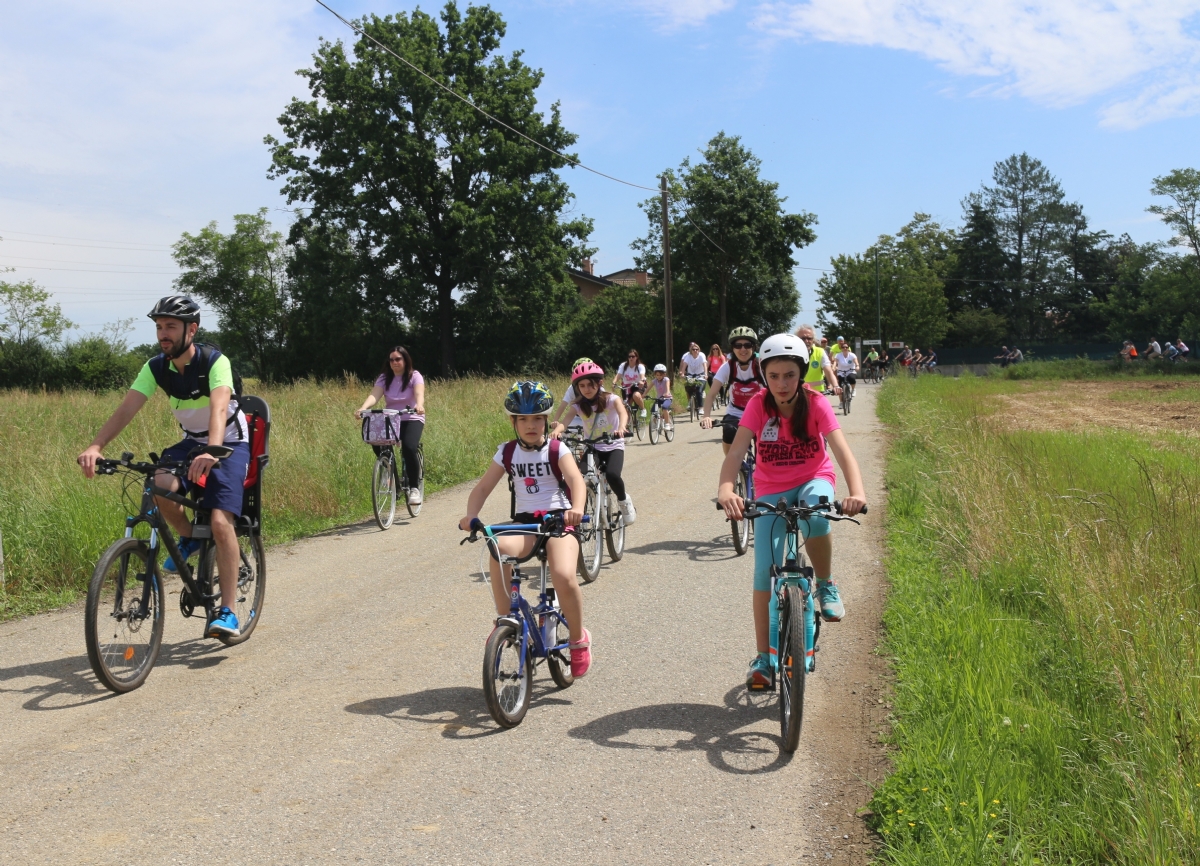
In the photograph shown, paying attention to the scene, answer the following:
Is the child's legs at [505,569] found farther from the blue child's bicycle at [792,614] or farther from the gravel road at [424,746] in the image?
the blue child's bicycle at [792,614]

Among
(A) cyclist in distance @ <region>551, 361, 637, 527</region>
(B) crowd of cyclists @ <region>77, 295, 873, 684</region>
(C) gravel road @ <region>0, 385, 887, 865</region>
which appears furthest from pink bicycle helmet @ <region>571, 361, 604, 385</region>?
(B) crowd of cyclists @ <region>77, 295, 873, 684</region>

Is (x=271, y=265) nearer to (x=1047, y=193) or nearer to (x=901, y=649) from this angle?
(x=1047, y=193)

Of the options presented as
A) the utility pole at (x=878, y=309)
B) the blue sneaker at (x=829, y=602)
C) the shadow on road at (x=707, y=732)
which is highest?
the utility pole at (x=878, y=309)

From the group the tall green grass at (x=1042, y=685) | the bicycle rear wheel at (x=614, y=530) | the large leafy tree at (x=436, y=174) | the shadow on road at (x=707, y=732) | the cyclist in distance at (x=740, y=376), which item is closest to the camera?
the tall green grass at (x=1042, y=685)

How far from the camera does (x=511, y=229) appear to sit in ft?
154

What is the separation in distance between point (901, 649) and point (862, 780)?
1.69 m

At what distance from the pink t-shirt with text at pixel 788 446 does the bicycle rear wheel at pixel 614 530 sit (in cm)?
381

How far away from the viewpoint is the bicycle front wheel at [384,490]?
10836 mm

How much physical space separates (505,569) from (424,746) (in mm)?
899

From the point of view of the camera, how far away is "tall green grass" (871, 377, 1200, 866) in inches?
138

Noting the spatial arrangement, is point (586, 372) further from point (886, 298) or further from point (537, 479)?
point (886, 298)

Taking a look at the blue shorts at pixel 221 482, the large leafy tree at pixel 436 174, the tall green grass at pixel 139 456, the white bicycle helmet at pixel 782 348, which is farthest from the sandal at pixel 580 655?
the large leafy tree at pixel 436 174

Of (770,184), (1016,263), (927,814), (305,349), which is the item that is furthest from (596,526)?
(1016,263)

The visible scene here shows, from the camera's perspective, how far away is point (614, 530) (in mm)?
9070
